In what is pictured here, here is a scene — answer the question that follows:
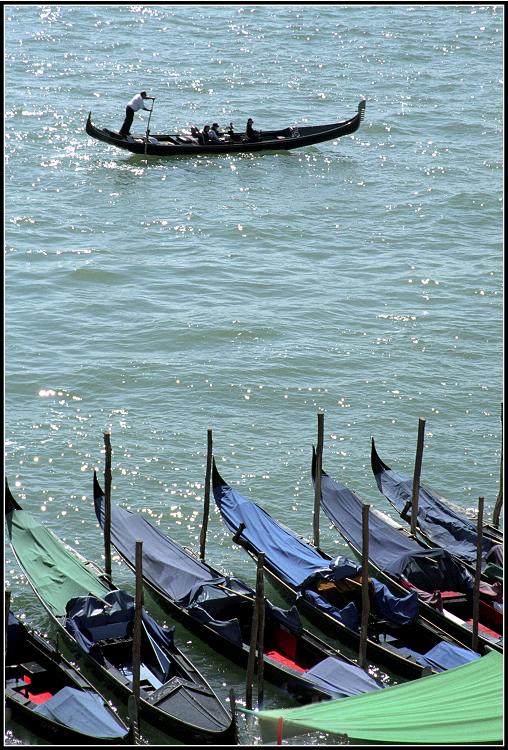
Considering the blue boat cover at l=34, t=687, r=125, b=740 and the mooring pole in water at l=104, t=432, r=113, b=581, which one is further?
the mooring pole in water at l=104, t=432, r=113, b=581

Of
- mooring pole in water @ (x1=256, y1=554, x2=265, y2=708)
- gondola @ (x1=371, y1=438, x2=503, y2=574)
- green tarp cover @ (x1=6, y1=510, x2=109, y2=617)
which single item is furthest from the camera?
gondola @ (x1=371, y1=438, x2=503, y2=574)

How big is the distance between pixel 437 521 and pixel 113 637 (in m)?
4.25

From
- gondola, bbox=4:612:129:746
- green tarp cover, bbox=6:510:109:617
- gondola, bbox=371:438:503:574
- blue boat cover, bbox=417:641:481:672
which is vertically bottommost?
gondola, bbox=4:612:129:746

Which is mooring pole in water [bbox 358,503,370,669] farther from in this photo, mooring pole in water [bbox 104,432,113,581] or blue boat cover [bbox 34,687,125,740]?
mooring pole in water [bbox 104,432,113,581]

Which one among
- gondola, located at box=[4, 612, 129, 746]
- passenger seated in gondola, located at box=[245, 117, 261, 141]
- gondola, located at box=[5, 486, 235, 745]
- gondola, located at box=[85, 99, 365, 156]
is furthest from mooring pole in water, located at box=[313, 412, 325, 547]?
passenger seated in gondola, located at box=[245, 117, 261, 141]

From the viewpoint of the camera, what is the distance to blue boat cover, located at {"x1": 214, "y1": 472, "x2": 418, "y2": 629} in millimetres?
12516

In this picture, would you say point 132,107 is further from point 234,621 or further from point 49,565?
point 234,621

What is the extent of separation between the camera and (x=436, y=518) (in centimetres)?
1460

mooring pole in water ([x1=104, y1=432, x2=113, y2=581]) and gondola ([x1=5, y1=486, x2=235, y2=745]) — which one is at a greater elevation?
mooring pole in water ([x1=104, y1=432, x2=113, y2=581])

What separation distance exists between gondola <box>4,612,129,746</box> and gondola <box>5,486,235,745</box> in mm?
305

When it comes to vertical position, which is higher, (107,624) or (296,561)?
(296,561)

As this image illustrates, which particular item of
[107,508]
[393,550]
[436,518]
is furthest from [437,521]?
[107,508]

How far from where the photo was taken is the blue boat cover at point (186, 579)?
12320 millimetres

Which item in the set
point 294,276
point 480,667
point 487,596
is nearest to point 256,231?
point 294,276
